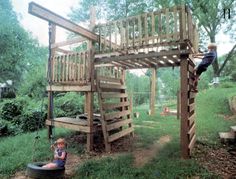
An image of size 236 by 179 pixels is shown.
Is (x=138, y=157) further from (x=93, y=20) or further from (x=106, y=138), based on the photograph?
(x=93, y=20)

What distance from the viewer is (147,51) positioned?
7008mm

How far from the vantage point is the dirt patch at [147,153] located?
21.0 feet

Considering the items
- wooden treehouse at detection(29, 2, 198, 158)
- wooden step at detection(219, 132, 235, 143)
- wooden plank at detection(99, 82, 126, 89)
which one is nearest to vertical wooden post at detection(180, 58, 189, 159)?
wooden treehouse at detection(29, 2, 198, 158)

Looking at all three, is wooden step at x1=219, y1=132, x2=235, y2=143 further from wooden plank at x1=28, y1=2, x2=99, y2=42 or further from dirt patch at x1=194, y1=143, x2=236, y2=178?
wooden plank at x1=28, y1=2, x2=99, y2=42

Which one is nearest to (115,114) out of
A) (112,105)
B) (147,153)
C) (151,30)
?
(112,105)

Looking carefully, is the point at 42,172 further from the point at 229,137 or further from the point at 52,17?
the point at 229,137

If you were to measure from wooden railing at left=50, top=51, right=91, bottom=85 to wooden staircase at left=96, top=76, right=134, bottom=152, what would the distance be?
0.52m

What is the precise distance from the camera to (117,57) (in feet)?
24.4

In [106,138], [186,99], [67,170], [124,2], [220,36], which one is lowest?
[67,170]

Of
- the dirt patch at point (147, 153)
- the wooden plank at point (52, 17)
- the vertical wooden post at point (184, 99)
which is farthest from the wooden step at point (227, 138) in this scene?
the wooden plank at point (52, 17)

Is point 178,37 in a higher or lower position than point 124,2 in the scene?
lower

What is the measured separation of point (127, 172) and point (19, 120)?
8.23 m

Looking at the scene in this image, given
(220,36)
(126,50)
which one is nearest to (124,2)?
(220,36)

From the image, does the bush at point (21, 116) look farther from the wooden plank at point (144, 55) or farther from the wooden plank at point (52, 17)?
the wooden plank at point (52, 17)
